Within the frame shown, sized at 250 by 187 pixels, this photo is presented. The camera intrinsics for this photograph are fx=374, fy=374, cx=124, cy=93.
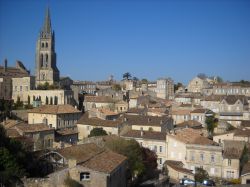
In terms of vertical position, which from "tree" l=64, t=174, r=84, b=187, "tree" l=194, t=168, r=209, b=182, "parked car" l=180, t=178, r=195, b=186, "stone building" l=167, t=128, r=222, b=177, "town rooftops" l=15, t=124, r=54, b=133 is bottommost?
"tree" l=194, t=168, r=209, b=182

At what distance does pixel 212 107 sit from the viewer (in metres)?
Answer: 68.5

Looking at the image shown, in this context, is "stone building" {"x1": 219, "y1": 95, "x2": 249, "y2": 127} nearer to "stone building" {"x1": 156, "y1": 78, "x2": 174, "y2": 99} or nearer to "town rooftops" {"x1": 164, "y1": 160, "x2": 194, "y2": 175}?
"town rooftops" {"x1": 164, "y1": 160, "x2": 194, "y2": 175}

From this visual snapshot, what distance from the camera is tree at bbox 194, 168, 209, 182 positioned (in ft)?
108

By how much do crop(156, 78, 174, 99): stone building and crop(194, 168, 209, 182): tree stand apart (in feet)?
190

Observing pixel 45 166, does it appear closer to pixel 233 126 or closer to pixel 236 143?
pixel 236 143

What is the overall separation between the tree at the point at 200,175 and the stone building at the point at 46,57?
50.9 m

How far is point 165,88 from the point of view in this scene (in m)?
93.1

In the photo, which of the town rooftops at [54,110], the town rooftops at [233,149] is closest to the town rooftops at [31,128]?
the town rooftops at [54,110]

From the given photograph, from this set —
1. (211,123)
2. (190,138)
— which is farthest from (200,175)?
(211,123)

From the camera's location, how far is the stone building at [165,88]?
92.9m

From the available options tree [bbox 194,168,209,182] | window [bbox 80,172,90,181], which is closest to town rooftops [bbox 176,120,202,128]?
tree [bbox 194,168,209,182]

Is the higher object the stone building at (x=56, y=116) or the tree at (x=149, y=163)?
the stone building at (x=56, y=116)

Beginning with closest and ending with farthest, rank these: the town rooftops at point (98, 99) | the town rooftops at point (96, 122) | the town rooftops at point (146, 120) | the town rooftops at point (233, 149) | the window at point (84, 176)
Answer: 1. the window at point (84, 176)
2. the town rooftops at point (233, 149)
3. the town rooftops at point (96, 122)
4. the town rooftops at point (146, 120)
5. the town rooftops at point (98, 99)

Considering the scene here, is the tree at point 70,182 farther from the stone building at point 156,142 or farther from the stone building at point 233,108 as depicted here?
the stone building at point 233,108
